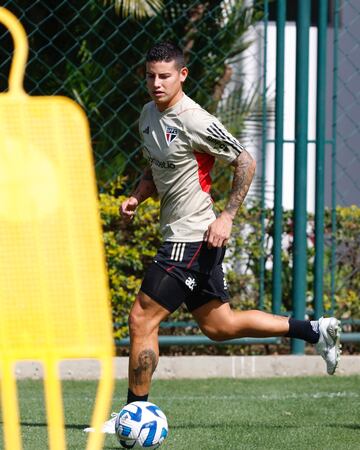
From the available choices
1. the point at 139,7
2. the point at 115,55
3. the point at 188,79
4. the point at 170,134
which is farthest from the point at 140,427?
the point at 188,79

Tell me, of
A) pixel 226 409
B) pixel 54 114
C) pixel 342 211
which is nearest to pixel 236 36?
pixel 342 211

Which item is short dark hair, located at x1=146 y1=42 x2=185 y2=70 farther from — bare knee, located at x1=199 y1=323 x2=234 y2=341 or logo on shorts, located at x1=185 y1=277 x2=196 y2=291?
bare knee, located at x1=199 y1=323 x2=234 y2=341

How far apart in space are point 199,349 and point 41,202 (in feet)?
20.8

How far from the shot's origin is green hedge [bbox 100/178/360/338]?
321 inches

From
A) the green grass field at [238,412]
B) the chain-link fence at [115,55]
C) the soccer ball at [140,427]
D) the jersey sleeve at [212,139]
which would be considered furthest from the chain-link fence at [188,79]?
the soccer ball at [140,427]

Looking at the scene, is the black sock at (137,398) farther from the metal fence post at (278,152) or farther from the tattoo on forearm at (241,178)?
the metal fence post at (278,152)

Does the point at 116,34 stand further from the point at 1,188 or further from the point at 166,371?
the point at 1,188

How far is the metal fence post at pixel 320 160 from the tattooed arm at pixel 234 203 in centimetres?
265

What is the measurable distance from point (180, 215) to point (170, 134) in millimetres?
409

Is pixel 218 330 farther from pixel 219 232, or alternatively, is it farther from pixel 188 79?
pixel 188 79

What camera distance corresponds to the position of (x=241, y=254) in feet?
27.8

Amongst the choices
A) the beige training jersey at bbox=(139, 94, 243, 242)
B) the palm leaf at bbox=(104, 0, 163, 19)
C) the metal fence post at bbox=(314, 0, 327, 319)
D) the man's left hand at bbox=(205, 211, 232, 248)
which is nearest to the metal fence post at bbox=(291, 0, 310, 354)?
the metal fence post at bbox=(314, 0, 327, 319)

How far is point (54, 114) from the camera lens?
2.42m

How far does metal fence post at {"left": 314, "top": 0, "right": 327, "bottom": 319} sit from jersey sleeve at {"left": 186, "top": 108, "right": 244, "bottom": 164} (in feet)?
8.79
